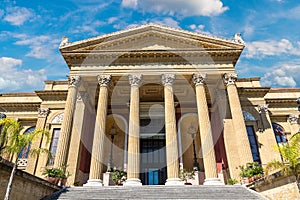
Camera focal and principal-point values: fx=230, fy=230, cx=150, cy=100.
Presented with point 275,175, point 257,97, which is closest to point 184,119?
point 257,97

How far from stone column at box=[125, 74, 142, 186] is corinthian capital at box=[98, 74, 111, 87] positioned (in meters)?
1.77

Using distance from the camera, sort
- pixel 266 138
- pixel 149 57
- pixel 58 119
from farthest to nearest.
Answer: pixel 58 119
pixel 266 138
pixel 149 57

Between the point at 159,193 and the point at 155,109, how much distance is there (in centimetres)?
1282

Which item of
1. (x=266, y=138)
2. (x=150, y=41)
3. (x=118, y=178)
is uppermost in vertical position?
(x=150, y=41)

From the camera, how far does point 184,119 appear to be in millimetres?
24469

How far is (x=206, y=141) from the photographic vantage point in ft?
53.2

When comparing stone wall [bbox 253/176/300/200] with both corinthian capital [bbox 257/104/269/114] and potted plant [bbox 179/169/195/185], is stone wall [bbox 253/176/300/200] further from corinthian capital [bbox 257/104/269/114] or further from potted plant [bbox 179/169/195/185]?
corinthian capital [bbox 257/104/269/114]

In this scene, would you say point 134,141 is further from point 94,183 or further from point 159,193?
point 159,193

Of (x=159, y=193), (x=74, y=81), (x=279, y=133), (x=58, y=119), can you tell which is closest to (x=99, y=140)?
(x=74, y=81)

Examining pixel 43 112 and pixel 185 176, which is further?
pixel 43 112

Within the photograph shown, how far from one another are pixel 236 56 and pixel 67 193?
15.9 metres

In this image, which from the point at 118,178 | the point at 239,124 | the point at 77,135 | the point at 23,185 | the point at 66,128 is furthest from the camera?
the point at 77,135

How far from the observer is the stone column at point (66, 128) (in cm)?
1574

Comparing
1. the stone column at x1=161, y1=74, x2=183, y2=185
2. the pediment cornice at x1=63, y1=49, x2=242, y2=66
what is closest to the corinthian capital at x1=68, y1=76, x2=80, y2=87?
the pediment cornice at x1=63, y1=49, x2=242, y2=66
